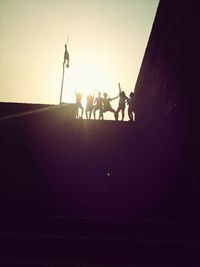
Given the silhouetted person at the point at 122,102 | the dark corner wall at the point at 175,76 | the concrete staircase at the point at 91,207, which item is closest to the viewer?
the concrete staircase at the point at 91,207

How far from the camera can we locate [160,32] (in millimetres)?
8648

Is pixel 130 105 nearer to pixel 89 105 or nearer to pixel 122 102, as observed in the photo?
pixel 122 102

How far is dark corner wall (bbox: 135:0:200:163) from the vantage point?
19.1 feet

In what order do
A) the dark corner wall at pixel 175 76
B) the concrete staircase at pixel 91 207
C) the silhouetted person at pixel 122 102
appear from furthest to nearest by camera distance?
1. the silhouetted person at pixel 122 102
2. the dark corner wall at pixel 175 76
3. the concrete staircase at pixel 91 207

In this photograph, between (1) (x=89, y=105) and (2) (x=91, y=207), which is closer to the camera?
(2) (x=91, y=207)

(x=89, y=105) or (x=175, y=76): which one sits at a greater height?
(x=89, y=105)

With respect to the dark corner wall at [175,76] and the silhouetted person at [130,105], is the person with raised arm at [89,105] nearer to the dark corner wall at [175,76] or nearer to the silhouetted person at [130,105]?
the silhouetted person at [130,105]

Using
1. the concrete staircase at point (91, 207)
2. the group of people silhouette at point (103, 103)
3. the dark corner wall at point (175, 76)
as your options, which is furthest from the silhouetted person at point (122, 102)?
the concrete staircase at point (91, 207)

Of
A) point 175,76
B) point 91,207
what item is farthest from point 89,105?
point 91,207

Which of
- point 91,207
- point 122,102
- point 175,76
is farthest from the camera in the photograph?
point 122,102

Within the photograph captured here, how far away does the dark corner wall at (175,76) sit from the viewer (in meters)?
5.81

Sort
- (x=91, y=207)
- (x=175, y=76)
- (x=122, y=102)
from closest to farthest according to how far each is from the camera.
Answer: (x=91, y=207) < (x=175, y=76) < (x=122, y=102)

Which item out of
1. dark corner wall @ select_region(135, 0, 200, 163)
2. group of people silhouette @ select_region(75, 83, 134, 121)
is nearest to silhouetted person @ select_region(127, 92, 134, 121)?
group of people silhouette @ select_region(75, 83, 134, 121)

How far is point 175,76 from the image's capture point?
7.15 m
